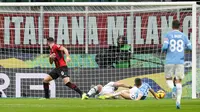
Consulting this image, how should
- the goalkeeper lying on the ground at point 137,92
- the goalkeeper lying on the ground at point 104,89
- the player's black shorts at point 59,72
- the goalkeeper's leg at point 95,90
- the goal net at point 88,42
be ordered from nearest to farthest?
the player's black shorts at point 59,72 → the goalkeeper lying on the ground at point 137,92 → the goalkeeper's leg at point 95,90 → the goalkeeper lying on the ground at point 104,89 → the goal net at point 88,42

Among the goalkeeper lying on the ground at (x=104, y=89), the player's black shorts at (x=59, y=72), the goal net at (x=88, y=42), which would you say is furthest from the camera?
the goal net at (x=88, y=42)

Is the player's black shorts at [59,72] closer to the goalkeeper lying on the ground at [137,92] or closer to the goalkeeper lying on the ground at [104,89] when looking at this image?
the goalkeeper lying on the ground at [104,89]

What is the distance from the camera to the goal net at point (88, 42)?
24875 mm

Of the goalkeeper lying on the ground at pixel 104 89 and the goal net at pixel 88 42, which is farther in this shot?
the goal net at pixel 88 42

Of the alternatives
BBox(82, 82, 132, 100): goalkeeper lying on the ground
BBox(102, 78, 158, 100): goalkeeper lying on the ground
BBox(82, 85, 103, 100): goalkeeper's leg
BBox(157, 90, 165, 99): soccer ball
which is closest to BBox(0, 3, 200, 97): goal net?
BBox(157, 90, 165, 99): soccer ball

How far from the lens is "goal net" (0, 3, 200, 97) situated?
24.9 meters

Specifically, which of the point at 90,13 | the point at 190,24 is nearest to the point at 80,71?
the point at 90,13

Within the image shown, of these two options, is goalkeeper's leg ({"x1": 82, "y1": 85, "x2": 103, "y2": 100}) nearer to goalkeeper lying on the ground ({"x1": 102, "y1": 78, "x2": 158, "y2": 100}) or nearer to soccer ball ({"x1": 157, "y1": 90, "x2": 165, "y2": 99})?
goalkeeper lying on the ground ({"x1": 102, "y1": 78, "x2": 158, "y2": 100})

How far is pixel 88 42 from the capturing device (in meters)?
25.9

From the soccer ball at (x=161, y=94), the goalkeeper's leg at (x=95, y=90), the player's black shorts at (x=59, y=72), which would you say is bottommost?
the soccer ball at (x=161, y=94)

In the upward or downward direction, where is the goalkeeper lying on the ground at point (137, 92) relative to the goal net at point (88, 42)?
downward

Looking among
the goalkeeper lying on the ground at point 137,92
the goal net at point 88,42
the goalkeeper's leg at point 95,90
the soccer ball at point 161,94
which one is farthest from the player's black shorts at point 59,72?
the soccer ball at point 161,94

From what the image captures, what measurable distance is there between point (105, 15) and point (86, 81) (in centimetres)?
258

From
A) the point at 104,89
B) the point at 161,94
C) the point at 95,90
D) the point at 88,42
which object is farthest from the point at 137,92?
the point at 88,42
